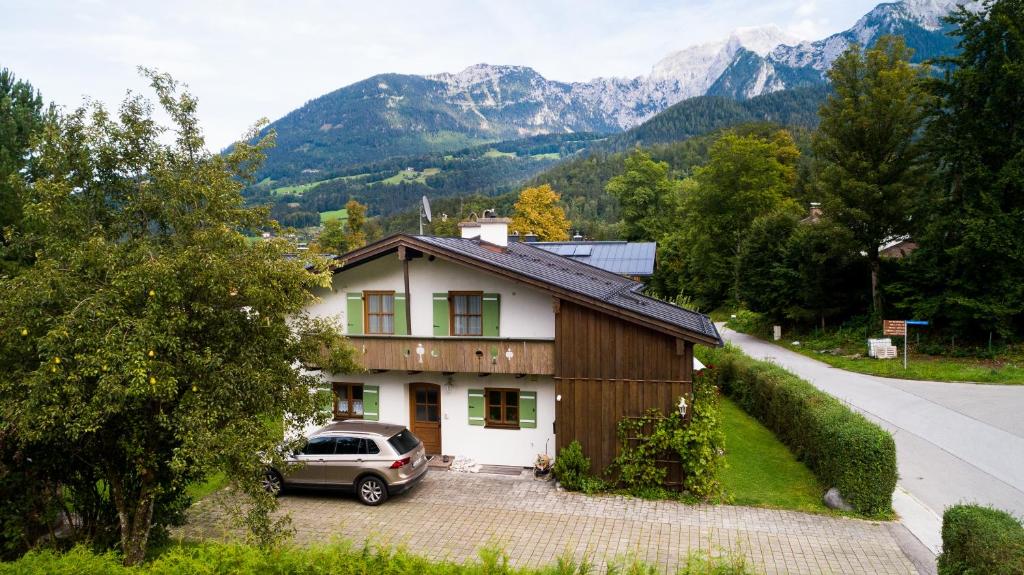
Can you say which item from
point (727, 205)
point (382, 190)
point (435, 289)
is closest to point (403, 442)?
point (435, 289)

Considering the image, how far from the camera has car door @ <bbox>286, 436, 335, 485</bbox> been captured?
13984 mm

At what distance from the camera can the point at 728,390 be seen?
78.5 ft

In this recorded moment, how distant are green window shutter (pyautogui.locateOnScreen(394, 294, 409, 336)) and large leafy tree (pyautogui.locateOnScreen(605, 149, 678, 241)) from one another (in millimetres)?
49276

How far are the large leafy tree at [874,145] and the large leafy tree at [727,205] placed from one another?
1328 centimetres

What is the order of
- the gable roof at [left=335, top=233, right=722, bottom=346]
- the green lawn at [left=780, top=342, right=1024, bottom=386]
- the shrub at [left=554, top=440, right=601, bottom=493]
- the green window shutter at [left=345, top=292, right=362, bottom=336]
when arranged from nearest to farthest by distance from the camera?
the gable roof at [left=335, top=233, right=722, bottom=346] → the shrub at [left=554, top=440, right=601, bottom=493] → the green window shutter at [left=345, top=292, right=362, bottom=336] → the green lawn at [left=780, top=342, right=1024, bottom=386]

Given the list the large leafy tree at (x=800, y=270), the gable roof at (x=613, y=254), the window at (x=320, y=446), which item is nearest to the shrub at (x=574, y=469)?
the window at (x=320, y=446)

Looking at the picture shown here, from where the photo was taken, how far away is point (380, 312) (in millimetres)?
16984

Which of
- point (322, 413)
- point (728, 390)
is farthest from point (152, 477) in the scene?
point (728, 390)

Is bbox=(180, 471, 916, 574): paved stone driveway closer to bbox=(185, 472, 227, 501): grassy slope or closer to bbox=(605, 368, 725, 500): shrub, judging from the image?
bbox=(605, 368, 725, 500): shrub

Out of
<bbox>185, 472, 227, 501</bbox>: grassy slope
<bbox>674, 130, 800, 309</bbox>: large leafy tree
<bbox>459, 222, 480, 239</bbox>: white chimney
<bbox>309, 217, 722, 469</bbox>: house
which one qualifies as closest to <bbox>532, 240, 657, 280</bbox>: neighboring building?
<bbox>459, 222, 480, 239</bbox>: white chimney

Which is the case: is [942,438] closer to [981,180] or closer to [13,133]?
[981,180]

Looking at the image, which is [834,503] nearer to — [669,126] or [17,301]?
[17,301]

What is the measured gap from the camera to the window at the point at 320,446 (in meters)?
14.0

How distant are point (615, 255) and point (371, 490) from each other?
76.9 feet
